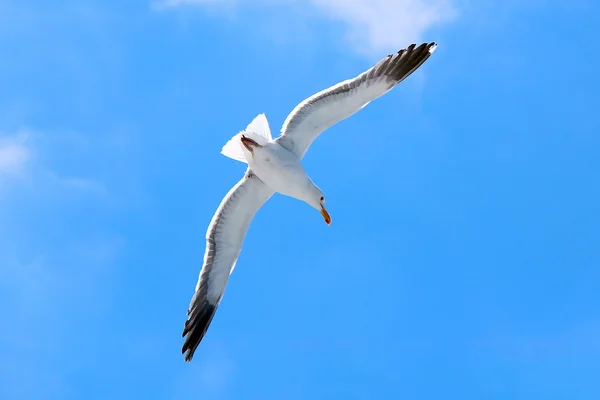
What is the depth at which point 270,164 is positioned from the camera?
11.2m

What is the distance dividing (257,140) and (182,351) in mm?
3659

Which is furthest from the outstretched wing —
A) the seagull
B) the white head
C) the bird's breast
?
the white head

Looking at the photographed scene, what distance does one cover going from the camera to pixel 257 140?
440 inches

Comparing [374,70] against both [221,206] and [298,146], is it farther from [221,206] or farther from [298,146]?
[221,206]

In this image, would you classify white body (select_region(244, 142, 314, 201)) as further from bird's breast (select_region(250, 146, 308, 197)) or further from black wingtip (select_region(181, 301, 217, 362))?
black wingtip (select_region(181, 301, 217, 362))

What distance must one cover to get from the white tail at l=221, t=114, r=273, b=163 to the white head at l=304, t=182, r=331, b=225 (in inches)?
40.4

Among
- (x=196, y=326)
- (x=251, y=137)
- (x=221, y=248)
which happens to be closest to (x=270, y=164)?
(x=251, y=137)

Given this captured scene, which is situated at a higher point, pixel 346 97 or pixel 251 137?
pixel 251 137

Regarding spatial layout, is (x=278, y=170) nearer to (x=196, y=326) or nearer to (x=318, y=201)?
(x=318, y=201)

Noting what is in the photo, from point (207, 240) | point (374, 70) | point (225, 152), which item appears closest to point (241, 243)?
point (207, 240)

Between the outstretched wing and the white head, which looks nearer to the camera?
the outstretched wing

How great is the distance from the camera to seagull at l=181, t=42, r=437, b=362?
429 inches

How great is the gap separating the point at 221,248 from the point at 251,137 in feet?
6.77

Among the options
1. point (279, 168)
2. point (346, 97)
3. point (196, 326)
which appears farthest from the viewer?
point (196, 326)
